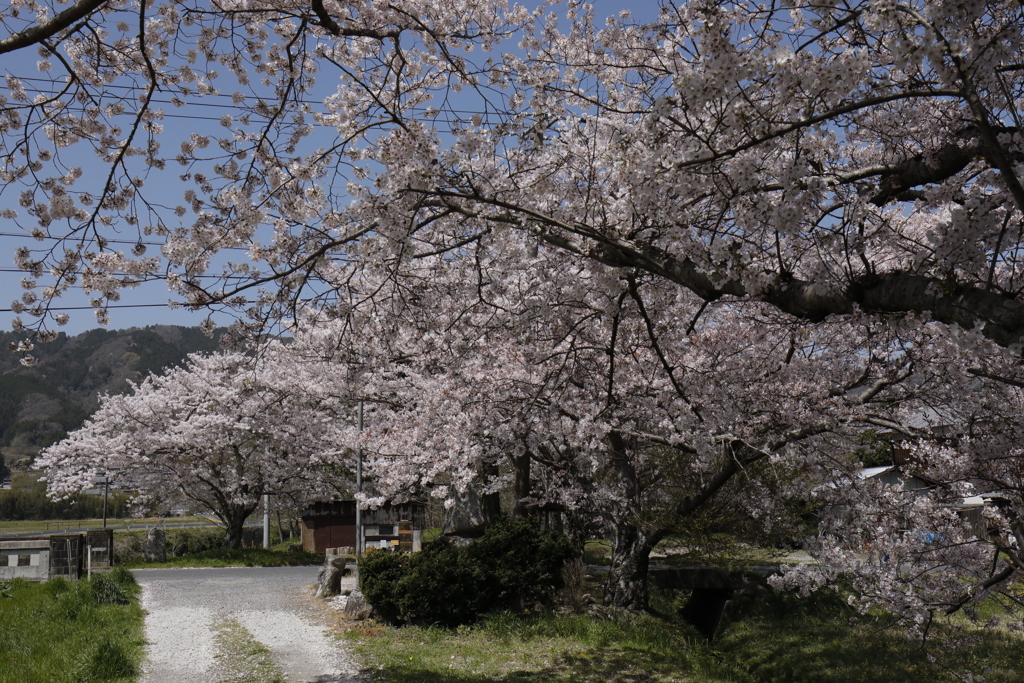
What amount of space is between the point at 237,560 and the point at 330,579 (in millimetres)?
8149

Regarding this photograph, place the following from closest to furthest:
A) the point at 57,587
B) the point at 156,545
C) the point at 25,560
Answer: the point at 57,587, the point at 25,560, the point at 156,545

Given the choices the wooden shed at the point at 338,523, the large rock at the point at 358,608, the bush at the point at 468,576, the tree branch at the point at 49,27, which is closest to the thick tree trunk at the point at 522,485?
the bush at the point at 468,576

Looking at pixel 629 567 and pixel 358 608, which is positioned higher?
pixel 629 567

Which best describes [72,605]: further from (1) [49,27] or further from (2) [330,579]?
(1) [49,27]

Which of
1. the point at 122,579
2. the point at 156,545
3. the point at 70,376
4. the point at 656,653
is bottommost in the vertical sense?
the point at 656,653

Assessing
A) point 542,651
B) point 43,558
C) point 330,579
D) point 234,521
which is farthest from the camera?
point 234,521

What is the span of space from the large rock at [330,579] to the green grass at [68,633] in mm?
2964

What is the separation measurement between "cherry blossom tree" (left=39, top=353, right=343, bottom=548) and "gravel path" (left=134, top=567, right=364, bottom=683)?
5360 millimetres

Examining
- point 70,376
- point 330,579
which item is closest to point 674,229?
point 330,579

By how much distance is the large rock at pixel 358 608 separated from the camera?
10086mm

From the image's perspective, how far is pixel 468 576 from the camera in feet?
31.9

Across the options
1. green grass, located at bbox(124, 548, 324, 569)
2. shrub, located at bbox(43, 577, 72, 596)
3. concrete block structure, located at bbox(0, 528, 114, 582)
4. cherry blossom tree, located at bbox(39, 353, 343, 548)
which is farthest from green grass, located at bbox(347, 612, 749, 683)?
cherry blossom tree, located at bbox(39, 353, 343, 548)

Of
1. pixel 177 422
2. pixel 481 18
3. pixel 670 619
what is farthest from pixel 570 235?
pixel 177 422

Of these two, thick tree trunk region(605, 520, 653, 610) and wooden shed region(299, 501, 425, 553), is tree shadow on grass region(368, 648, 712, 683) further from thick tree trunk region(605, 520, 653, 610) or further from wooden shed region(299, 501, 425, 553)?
wooden shed region(299, 501, 425, 553)
